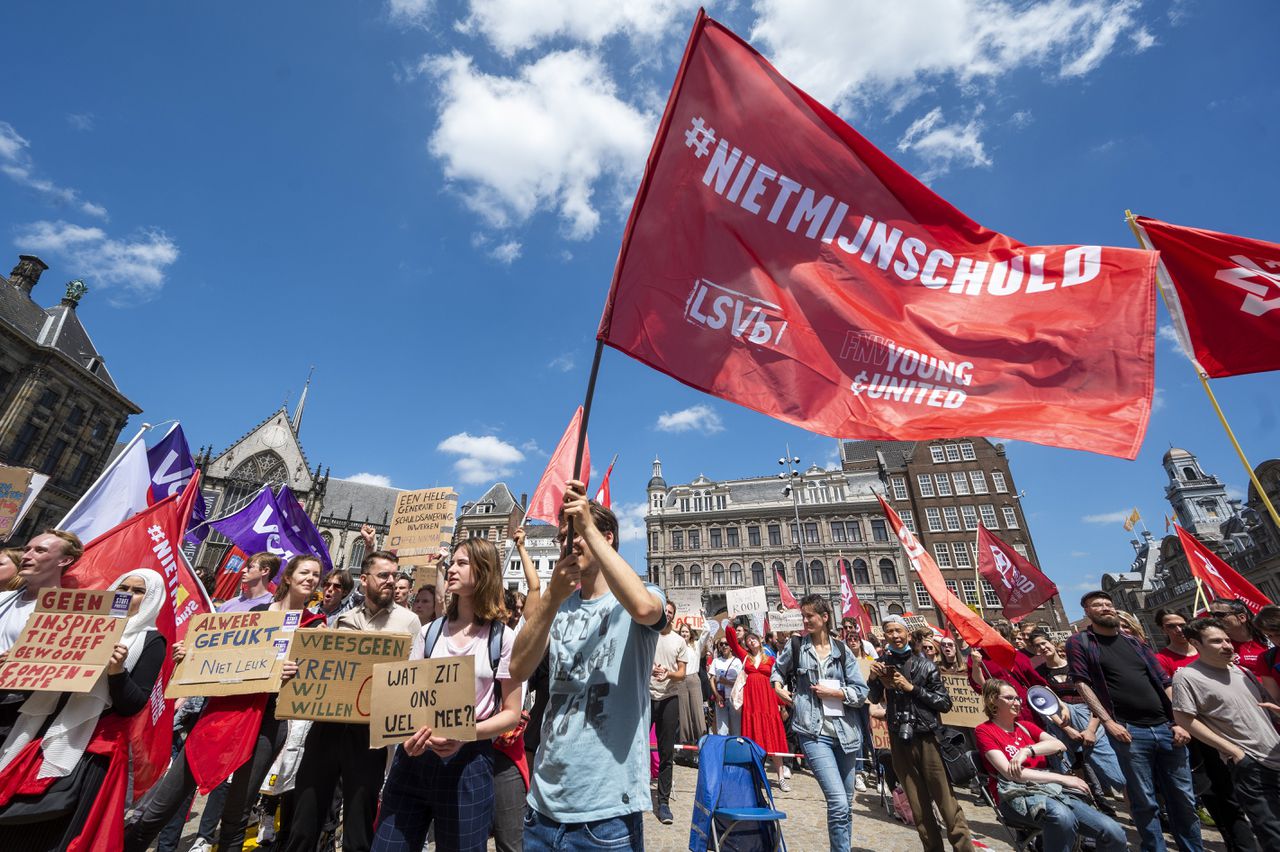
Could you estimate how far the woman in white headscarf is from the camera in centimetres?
299

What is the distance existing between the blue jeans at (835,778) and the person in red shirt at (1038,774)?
123cm

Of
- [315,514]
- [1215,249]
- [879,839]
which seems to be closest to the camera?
[1215,249]

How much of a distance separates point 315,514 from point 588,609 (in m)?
61.1

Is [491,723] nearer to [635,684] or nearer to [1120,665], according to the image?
[635,684]

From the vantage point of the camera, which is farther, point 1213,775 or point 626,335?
point 1213,775

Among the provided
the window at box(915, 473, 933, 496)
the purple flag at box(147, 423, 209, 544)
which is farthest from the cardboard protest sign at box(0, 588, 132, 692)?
the window at box(915, 473, 933, 496)

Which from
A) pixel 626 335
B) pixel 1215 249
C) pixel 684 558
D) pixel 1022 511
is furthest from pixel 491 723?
pixel 1022 511

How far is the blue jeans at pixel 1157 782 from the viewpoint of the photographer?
466cm

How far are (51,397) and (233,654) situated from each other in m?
47.1

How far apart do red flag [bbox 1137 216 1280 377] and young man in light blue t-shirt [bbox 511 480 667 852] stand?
4860mm

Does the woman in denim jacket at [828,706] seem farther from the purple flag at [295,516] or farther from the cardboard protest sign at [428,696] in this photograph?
the purple flag at [295,516]

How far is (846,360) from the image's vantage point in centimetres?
373

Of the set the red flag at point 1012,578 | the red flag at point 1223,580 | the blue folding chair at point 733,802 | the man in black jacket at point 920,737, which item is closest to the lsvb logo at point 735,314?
the blue folding chair at point 733,802

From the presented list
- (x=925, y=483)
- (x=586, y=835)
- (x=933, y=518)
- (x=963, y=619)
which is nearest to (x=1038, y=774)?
(x=963, y=619)
